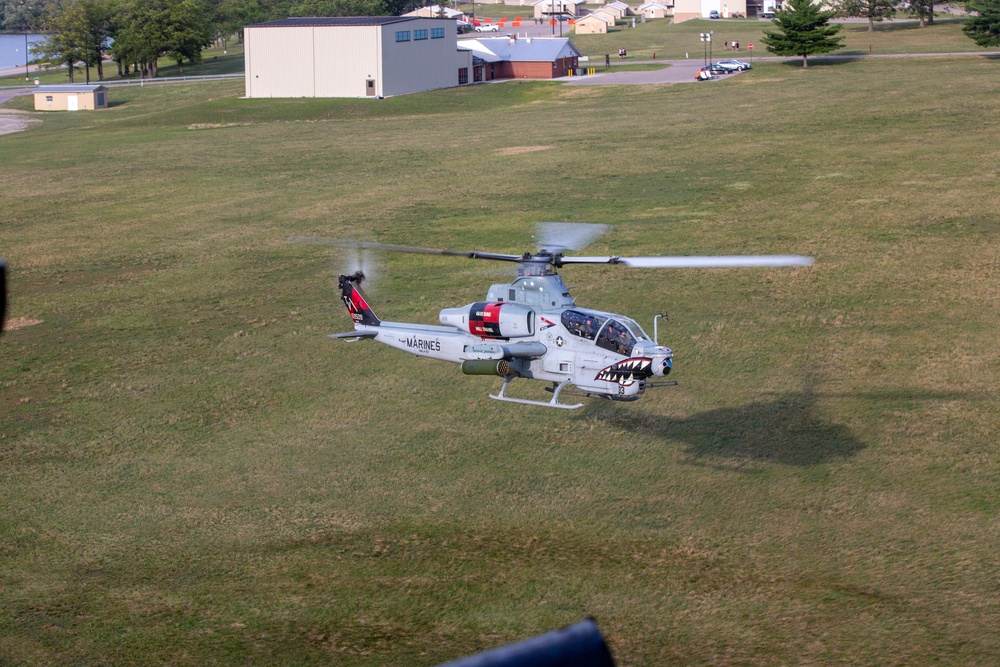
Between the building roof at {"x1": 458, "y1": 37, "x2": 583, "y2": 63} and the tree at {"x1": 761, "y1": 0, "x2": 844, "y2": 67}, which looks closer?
the tree at {"x1": 761, "y1": 0, "x2": 844, "y2": 67}

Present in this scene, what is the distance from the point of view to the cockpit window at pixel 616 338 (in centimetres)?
2027

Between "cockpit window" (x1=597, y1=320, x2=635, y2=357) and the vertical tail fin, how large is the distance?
219 inches

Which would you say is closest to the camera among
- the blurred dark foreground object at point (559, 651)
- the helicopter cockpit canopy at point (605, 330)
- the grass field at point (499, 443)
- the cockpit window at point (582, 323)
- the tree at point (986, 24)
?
the blurred dark foreground object at point (559, 651)

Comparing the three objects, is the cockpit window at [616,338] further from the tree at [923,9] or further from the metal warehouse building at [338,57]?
the tree at [923,9]

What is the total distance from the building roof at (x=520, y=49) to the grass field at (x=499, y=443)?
2184 inches

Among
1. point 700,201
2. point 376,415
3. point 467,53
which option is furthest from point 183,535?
point 467,53

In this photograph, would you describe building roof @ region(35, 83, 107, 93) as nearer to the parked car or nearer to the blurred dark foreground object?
the parked car

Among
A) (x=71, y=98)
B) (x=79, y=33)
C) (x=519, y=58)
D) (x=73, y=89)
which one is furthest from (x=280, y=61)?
(x=79, y=33)

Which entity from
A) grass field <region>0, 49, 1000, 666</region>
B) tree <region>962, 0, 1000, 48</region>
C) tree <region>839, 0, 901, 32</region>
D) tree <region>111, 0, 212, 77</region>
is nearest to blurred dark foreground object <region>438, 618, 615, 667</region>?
grass field <region>0, 49, 1000, 666</region>

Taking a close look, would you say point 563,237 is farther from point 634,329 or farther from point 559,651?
point 559,651

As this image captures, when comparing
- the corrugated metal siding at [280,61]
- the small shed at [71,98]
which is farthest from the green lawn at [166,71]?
the corrugated metal siding at [280,61]

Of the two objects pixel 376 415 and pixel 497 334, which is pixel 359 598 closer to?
pixel 497 334

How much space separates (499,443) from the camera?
25609 millimetres

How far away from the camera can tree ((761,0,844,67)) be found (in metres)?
90.7
